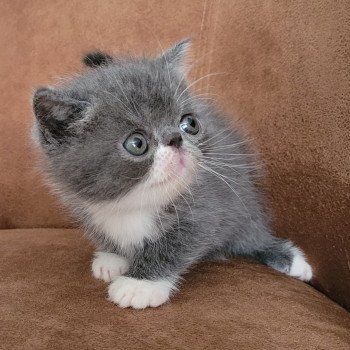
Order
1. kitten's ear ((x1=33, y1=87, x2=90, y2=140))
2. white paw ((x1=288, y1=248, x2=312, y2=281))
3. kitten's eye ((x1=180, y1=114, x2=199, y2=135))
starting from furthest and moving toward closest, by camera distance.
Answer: white paw ((x1=288, y1=248, x2=312, y2=281)), kitten's eye ((x1=180, y1=114, x2=199, y2=135)), kitten's ear ((x1=33, y1=87, x2=90, y2=140))

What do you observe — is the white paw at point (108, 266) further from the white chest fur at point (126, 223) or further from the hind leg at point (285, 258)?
the hind leg at point (285, 258)

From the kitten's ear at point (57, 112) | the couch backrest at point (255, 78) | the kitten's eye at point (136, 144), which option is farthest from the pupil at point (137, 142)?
the couch backrest at point (255, 78)

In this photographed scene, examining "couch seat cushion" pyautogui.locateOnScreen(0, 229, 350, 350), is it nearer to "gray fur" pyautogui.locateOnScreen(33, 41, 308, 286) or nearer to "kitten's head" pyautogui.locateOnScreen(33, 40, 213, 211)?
"gray fur" pyautogui.locateOnScreen(33, 41, 308, 286)

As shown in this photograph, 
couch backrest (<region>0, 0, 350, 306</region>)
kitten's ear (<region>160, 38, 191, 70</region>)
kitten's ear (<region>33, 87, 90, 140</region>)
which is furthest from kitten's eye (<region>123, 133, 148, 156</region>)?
couch backrest (<region>0, 0, 350, 306</region>)

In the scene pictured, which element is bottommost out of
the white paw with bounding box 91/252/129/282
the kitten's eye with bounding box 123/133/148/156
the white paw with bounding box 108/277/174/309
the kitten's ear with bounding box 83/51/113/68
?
the white paw with bounding box 91/252/129/282

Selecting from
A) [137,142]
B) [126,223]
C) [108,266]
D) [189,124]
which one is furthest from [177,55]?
[108,266]

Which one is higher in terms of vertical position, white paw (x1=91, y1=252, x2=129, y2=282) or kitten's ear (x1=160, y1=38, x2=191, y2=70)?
kitten's ear (x1=160, y1=38, x2=191, y2=70)
